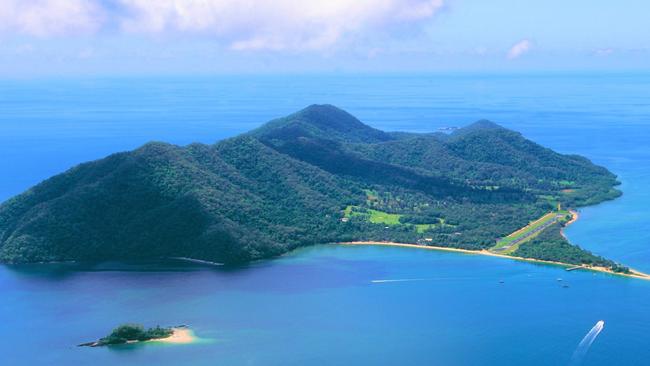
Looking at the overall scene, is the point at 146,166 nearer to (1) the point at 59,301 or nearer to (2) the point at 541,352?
(1) the point at 59,301

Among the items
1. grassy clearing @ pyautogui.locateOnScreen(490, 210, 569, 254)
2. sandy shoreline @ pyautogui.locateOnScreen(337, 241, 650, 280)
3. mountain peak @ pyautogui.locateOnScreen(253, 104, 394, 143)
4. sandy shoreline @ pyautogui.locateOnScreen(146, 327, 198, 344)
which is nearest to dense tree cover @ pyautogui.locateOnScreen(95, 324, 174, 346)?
sandy shoreline @ pyautogui.locateOnScreen(146, 327, 198, 344)

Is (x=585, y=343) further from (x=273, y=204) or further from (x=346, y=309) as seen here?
(x=273, y=204)

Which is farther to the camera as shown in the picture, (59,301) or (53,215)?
(53,215)

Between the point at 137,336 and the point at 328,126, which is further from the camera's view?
the point at 328,126

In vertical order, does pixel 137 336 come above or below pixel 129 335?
below

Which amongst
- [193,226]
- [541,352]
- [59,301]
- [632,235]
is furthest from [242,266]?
[632,235]

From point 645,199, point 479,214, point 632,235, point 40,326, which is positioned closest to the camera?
point 40,326

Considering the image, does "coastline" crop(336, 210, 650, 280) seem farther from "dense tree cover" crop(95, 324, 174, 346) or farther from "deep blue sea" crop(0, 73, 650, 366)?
"dense tree cover" crop(95, 324, 174, 346)

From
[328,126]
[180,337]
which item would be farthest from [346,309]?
[328,126]
